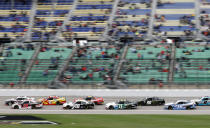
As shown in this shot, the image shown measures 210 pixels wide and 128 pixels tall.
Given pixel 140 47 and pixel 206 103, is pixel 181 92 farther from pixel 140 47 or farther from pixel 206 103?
pixel 140 47

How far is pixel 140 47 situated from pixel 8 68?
55.5 feet

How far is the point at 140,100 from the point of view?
3662cm

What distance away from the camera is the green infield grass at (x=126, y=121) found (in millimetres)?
24281

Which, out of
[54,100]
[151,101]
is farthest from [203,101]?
[54,100]

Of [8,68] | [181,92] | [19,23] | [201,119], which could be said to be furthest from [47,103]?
[19,23]

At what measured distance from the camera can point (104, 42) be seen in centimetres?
5038

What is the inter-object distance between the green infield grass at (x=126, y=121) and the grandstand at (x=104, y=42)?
12.2 metres

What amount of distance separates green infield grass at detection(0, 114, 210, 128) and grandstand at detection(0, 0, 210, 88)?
12.2 metres

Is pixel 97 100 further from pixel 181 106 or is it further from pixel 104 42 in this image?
pixel 104 42

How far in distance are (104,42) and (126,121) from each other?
24903 mm

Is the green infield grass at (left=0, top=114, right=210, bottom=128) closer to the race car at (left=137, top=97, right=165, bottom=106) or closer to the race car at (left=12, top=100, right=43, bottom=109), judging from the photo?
the race car at (left=12, top=100, right=43, bottom=109)

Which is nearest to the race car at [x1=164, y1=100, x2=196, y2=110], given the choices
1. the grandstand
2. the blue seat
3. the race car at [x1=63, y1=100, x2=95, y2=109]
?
the grandstand

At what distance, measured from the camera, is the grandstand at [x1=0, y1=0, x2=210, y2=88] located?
42.8 metres

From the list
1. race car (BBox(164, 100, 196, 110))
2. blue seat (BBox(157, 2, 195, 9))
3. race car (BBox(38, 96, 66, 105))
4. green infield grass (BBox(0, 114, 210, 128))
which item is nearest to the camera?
green infield grass (BBox(0, 114, 210, 128))
